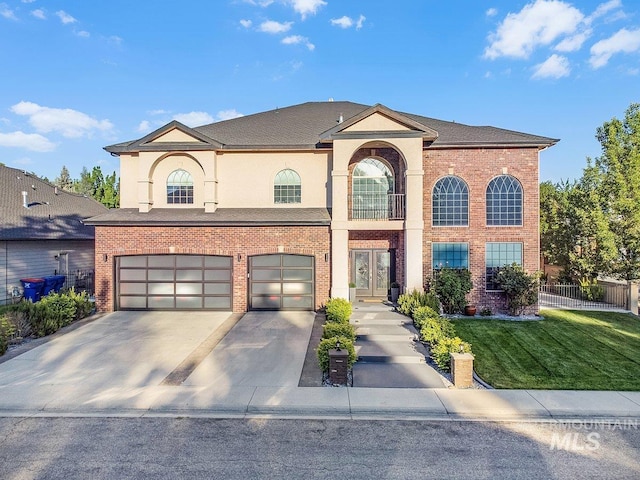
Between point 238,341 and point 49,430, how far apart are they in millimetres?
5056

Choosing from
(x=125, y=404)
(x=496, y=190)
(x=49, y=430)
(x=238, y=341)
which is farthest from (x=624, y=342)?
(x=49, y=430)

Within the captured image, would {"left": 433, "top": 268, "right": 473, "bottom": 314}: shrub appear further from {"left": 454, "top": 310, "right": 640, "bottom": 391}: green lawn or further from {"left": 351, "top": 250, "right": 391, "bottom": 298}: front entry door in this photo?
{"left": 351, "top": 250, "right": 391, "bottom": 298}: front entry door

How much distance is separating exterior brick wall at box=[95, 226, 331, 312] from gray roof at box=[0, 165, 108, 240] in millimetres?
4688

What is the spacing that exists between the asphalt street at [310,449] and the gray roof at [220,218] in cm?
837

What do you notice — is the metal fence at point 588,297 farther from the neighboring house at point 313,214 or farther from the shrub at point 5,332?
the shrub at point 5,332

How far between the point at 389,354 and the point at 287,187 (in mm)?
8524

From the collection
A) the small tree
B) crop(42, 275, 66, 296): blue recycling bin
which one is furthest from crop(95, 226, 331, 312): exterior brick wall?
the small tree

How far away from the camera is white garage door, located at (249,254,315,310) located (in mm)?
14102

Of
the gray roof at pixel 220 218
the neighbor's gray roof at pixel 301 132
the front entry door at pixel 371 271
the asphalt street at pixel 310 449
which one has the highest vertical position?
the neighbor's gray roof at pixel 301 132

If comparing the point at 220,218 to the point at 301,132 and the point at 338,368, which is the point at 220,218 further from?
the point at 338,368

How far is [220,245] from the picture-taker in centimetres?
1404

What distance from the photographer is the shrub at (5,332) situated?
9.36 meters

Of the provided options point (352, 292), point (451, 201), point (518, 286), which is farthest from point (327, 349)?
point (518, 286)

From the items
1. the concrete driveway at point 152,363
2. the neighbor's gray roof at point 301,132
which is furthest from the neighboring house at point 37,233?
the concrete driveway at point 152,363
